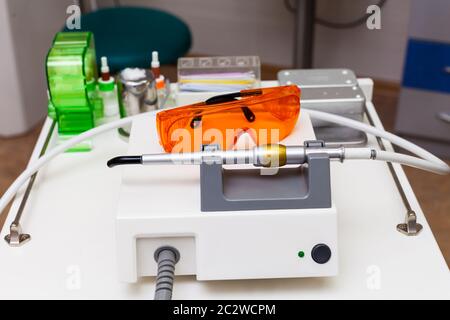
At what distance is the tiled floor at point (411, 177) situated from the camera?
93.6 inches

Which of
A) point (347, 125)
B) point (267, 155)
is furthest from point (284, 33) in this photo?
point (267, 155)

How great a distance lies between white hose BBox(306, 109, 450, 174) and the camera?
119cm

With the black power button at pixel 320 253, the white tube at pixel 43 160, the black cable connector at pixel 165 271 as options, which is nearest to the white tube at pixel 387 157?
the black power button at pixel 320 253

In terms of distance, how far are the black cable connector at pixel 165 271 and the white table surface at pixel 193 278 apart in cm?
7

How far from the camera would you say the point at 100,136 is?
4.96 ft

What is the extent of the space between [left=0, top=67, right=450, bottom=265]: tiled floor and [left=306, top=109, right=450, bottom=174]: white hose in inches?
39.1

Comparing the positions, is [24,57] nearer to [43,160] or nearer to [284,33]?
[284,33]

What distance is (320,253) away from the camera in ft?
3.47

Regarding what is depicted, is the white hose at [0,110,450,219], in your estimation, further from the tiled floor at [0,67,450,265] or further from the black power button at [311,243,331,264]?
the tiled floor at [0,67,450,265]

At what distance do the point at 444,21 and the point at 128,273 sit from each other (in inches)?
69.6

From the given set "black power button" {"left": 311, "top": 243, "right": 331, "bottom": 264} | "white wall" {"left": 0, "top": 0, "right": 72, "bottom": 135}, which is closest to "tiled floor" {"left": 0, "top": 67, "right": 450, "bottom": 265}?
"white wall" {"left": 0, "top": 0, "right": 72, "bottom": 135}

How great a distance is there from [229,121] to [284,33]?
207 cm
